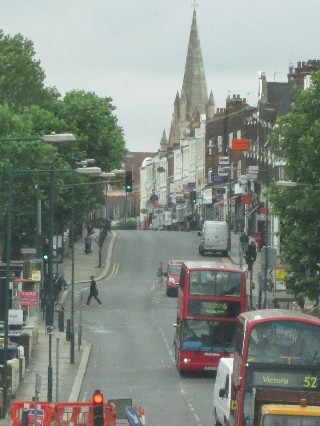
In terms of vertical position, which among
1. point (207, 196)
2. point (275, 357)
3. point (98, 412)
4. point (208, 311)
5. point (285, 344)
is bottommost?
point (98, 412)

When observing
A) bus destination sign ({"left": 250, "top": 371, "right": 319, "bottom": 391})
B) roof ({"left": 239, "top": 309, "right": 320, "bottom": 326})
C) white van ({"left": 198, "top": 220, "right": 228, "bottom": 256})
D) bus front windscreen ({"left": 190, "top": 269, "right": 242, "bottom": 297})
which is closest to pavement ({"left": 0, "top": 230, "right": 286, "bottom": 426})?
bus front windscreen ({"left": 190, "top": 269, "right": 242, "bottom": 297})

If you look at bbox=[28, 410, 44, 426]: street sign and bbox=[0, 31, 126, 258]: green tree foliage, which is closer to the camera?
bbox=[28, 410, 44, 426]: street sign

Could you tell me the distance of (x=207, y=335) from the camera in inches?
2299

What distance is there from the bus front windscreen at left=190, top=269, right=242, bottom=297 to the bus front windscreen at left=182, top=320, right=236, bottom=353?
125 cm

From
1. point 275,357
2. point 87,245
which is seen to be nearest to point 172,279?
point 87,245

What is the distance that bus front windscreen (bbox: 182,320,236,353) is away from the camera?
58219mm

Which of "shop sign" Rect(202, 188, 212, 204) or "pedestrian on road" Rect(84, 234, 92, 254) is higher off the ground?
"shop sign" Rect(202, 188, 212, 204)

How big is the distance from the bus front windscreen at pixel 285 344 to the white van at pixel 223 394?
8.09 ft

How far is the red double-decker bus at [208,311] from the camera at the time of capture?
5744 cm

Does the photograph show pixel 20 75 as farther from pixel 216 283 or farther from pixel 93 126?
pixel 216 283

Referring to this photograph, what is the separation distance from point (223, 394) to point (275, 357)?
319 cm

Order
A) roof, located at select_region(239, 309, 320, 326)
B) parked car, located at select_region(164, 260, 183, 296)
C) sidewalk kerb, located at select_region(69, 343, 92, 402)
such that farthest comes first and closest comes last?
parked car, located at select_region(164, 260, 183, 296) → sidewalk kerb, located at select_region(69, 343, 92, 402) → roof, located at select_region(239, 309, 320, 326)

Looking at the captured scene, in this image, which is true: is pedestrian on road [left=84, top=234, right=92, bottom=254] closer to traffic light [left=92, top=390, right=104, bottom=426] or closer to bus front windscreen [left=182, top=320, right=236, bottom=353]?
bus front windscreen [left=182, top=320, right=236, bottom=353]

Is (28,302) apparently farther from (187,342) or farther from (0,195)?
(0,195)
